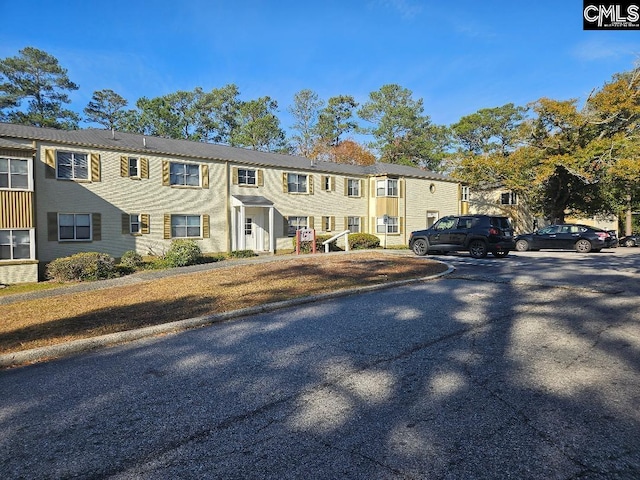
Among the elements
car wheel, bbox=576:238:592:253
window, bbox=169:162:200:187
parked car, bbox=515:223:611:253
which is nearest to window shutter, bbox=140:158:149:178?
window, bbox=169:162:200:187

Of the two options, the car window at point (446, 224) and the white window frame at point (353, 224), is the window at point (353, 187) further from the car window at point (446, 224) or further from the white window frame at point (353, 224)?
the car window at point (446, 224)

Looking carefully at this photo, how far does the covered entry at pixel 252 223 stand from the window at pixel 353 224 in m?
6.61

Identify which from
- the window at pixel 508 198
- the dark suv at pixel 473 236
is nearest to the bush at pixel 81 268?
the dark suv at pixel 473 236

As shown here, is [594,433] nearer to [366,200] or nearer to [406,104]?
[366,200]

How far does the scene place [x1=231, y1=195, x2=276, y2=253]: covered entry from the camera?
22.6m

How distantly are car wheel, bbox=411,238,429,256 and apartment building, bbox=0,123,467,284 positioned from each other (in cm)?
950

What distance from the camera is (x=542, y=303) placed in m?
6.92

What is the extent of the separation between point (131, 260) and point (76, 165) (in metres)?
5.28

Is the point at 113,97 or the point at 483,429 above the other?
the point at 113,97

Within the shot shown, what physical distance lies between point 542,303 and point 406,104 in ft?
162

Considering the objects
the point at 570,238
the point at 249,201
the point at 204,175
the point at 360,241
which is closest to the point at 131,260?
the point at 204,175

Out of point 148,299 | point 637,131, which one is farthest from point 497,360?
point 637,131

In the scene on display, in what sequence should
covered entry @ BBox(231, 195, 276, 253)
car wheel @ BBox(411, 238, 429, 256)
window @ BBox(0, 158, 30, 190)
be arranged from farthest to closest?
covered entry @ BBox(231, 195, 276, 253) → car wheel @ BBox(411, 238, 429, 256) → window @ BBox(0, 158, 30, 190)
